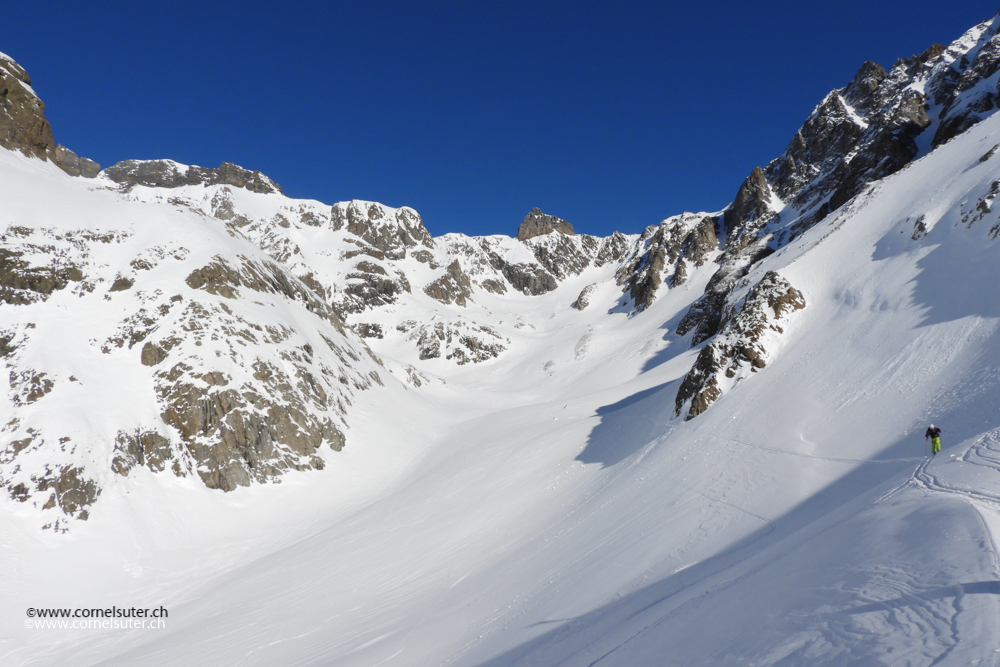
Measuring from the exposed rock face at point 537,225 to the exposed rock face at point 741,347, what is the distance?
14521 centimetres

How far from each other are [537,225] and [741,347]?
151 m

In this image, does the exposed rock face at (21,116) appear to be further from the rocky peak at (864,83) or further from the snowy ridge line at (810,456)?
the rocky peak at (864,83)

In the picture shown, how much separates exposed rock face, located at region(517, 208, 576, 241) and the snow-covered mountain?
4646 inches

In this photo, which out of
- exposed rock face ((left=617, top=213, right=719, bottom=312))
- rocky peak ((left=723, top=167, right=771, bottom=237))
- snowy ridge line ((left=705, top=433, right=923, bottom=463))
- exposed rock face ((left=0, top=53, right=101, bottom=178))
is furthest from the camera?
exposed rock face ((left=617, top=213, right=719, bottom=312))

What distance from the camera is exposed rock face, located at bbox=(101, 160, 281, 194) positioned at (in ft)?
418

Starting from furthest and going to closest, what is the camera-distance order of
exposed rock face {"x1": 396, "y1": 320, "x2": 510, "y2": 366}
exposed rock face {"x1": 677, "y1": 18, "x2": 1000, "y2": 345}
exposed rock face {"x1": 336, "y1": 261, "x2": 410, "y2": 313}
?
exposed rock face {"x1": 336, "y1": 261, "x2": 410, "y2": 313}, exposed rock face {"x1": 396, "y1": 320, "x2": 510, "y2": 366}, exposed rock face {"x1": 677, "y1": 18, "x2": 1000, "y2": 345}

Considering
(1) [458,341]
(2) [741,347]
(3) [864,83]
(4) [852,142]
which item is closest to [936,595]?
(2) [741,347]

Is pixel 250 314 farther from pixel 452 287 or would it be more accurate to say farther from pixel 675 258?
pixel 452 287

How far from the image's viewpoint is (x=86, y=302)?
29734 millimetres

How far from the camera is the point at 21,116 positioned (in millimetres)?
40781

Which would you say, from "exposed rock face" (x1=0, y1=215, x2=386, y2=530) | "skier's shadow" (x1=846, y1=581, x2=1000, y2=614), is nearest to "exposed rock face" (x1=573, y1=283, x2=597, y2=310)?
"exposed rock face" (x1=0, y1=215, x2=386, y2=530)

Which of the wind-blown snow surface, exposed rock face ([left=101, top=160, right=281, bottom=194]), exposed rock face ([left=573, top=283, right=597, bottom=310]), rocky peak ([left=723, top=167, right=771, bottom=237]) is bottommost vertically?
the wind-blown snow surface

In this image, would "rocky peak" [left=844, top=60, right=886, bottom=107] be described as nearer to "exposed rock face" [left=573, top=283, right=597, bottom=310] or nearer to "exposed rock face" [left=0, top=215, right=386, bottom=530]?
"exposed rock face" [left=573, top=283, right=597, bottom=310]

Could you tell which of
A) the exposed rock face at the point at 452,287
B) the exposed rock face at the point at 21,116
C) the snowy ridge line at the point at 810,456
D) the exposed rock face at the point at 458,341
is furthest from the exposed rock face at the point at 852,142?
the exposed rock face at the point at 21,116
